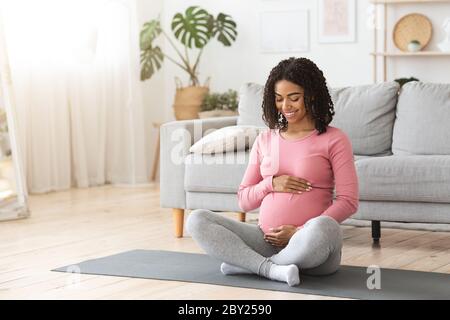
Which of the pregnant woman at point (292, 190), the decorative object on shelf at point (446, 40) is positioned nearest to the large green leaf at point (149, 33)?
the decorative object on shelf at point (446, 40)

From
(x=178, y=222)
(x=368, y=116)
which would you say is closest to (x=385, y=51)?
(x=368, y=116)

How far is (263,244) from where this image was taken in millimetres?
3273

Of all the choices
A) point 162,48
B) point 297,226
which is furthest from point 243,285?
point 162,48

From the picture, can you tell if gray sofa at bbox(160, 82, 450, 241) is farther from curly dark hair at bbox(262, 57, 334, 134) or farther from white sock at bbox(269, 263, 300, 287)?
white sock at bbox(269, 263, 300, 287)

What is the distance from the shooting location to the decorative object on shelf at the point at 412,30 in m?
6.21

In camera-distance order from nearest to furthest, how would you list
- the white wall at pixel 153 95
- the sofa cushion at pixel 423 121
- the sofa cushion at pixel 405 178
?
the sofa cushion at pixel 405 178 < the sofa cushion at pixel 423 121 < the white wall at pixel 153 95

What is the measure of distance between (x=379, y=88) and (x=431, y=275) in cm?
144

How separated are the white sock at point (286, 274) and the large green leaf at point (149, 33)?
3.91 metres

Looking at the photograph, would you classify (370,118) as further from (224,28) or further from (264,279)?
(224,28)

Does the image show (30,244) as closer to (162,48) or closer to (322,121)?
(322,121)

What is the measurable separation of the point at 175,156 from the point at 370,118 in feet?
3.25

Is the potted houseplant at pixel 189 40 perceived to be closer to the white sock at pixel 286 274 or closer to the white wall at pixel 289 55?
A: the white wall at pixel 289 55

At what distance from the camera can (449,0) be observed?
19.9 feet
